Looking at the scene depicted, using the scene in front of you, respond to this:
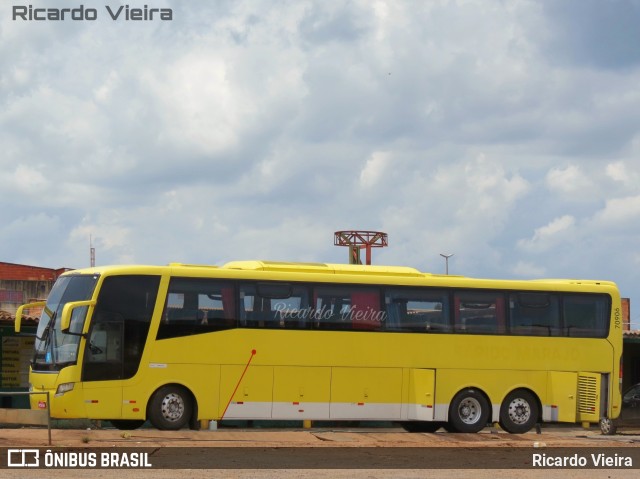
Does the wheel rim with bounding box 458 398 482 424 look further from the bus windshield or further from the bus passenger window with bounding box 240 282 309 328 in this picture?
the bus windshield

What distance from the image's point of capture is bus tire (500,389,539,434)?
88.6ft

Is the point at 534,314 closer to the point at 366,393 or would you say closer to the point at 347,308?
the point at 366,393

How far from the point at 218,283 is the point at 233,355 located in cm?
151

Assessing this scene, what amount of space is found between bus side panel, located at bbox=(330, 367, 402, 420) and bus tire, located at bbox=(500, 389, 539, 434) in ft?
8.26

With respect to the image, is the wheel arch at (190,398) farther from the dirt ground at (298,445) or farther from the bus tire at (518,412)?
the bus tire at (518,412)

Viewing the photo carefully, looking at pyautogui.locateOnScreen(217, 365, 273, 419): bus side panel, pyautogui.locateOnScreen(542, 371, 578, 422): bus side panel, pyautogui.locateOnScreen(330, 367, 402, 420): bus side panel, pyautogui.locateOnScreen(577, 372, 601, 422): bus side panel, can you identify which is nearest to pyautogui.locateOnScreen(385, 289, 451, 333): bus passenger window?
pyautogui.locateOnScreen(330, 367, 402, 420): bus side panel

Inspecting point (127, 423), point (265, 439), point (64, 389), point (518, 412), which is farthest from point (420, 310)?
point (64, 389)

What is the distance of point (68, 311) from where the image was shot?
23.2 m

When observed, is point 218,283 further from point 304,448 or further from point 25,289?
point 25,289

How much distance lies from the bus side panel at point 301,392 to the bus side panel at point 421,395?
6.44 ft

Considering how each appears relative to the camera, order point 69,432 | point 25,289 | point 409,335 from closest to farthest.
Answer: point 69,432
point 409,335
point 25,289
